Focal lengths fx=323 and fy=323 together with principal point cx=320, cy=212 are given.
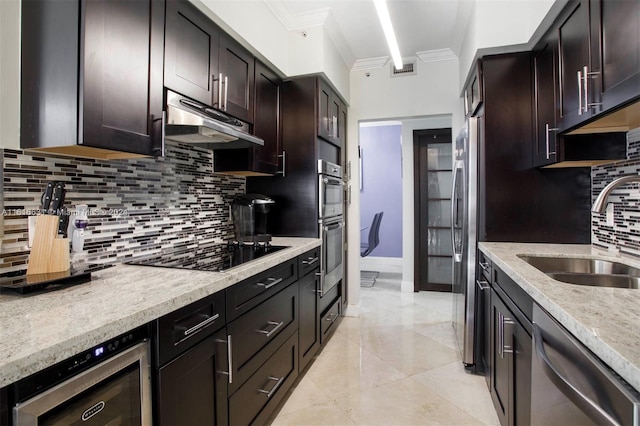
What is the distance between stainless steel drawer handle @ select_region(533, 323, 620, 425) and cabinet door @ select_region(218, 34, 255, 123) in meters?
1.87

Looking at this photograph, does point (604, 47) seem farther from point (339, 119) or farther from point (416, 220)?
point (416, 220)

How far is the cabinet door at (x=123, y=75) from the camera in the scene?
1.16 metres

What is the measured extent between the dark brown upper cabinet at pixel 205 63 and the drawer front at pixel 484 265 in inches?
72.1

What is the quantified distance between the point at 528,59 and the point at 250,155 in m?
2.03

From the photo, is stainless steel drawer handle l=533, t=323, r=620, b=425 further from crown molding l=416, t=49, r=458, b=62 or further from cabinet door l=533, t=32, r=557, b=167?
crown molding l=416, t=49, r=458, b=62

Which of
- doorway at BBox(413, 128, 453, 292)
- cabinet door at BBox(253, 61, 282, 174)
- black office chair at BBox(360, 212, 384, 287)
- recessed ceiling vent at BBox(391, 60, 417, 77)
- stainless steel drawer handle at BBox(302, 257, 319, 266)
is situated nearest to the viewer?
stainless steel drawer handle at BBox(302, 257, 319, 266)

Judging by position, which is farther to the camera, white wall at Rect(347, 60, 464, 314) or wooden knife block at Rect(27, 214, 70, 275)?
white wall at Rect(347, 60, 464, 314)

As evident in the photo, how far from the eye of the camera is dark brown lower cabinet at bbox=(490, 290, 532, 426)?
128 centimetres

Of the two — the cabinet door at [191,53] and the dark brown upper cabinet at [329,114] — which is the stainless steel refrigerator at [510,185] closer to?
the dark brown upper cabinet at [329,114]

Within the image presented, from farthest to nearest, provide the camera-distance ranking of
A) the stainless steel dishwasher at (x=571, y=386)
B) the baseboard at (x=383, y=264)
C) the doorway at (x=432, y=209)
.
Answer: the baseboard at (x=383, y=264)
the doorway at (x=432, y=209)
the stainless steel dishwasher at (x=571, y=386)

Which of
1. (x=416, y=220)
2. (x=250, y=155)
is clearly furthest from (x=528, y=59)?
(x=416, y=220)

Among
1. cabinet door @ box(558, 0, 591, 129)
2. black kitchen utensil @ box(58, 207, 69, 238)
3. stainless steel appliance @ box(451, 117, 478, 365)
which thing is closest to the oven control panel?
black kitchen utensil @ box(58, 207, 69, 238)

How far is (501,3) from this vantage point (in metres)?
2.13

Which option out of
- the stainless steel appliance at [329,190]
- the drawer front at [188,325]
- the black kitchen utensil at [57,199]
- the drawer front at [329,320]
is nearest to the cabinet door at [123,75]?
the black kitchen utensil at [57,199]
